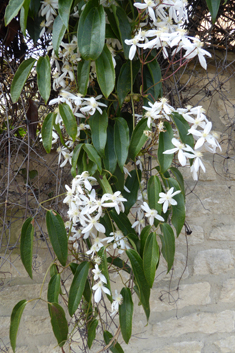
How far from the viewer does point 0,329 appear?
1289mm

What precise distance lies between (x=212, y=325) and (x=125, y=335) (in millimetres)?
737

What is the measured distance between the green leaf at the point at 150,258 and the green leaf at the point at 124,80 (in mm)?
405

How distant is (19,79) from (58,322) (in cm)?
70

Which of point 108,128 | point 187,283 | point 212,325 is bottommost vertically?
point 212,325

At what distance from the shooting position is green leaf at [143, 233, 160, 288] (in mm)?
819

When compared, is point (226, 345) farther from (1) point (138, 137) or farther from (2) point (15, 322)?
(1) point (138, 137)

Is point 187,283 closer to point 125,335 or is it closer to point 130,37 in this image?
point 125,335

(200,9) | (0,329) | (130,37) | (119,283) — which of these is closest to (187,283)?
(119,283)

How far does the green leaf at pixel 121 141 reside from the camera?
85cm

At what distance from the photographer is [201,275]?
146 cm

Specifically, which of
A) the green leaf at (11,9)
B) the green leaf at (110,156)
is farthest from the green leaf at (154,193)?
the green leaf at (11,9)

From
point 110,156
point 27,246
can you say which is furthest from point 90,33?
point 27,246

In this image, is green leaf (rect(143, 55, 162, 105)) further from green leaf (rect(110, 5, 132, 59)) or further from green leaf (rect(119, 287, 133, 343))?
green leaf (rect(119, 287, 133, 343))

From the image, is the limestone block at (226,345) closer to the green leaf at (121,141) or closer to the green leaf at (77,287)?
the green leaf at (77,287)
